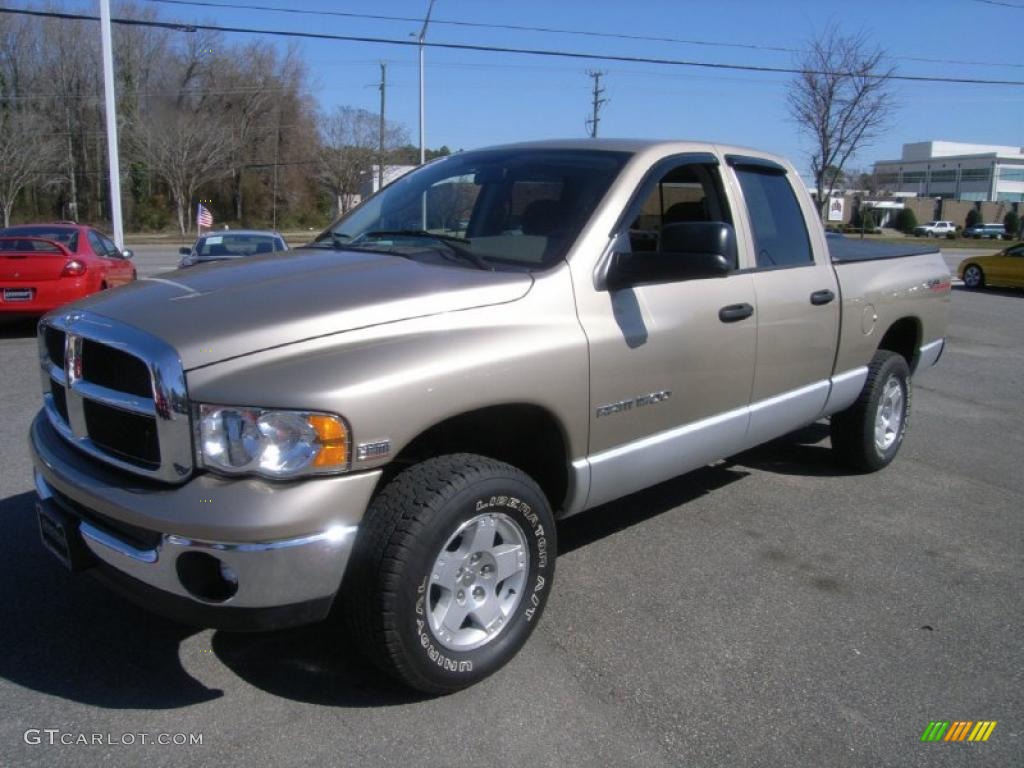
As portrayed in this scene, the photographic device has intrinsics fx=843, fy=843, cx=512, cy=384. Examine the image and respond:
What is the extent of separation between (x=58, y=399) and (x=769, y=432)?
340 centimetres

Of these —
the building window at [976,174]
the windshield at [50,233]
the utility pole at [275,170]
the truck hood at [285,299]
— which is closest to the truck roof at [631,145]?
the truck hood at [285,299]

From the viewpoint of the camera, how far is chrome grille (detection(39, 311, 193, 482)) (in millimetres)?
2541

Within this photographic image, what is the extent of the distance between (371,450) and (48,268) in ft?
31.9

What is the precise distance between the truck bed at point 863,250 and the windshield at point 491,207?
2.11 metres

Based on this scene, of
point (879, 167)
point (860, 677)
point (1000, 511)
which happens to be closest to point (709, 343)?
point (860, 677)

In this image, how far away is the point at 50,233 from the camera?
464 inches

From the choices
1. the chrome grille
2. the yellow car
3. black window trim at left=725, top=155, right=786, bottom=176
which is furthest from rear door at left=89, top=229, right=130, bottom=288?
the yellow car

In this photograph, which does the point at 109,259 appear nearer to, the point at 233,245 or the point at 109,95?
the point at 233,245

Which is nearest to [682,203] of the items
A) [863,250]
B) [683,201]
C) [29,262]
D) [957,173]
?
[683,201]

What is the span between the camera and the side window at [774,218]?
447cm

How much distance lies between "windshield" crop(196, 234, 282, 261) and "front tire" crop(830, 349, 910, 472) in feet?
33.1

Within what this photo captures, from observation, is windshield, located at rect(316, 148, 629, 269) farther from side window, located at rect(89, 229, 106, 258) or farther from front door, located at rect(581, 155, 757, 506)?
side window, located at rect(89, 229, 106, 258)

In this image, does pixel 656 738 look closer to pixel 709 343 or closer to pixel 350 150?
pixel 709 343

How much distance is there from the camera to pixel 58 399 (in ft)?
10.6
